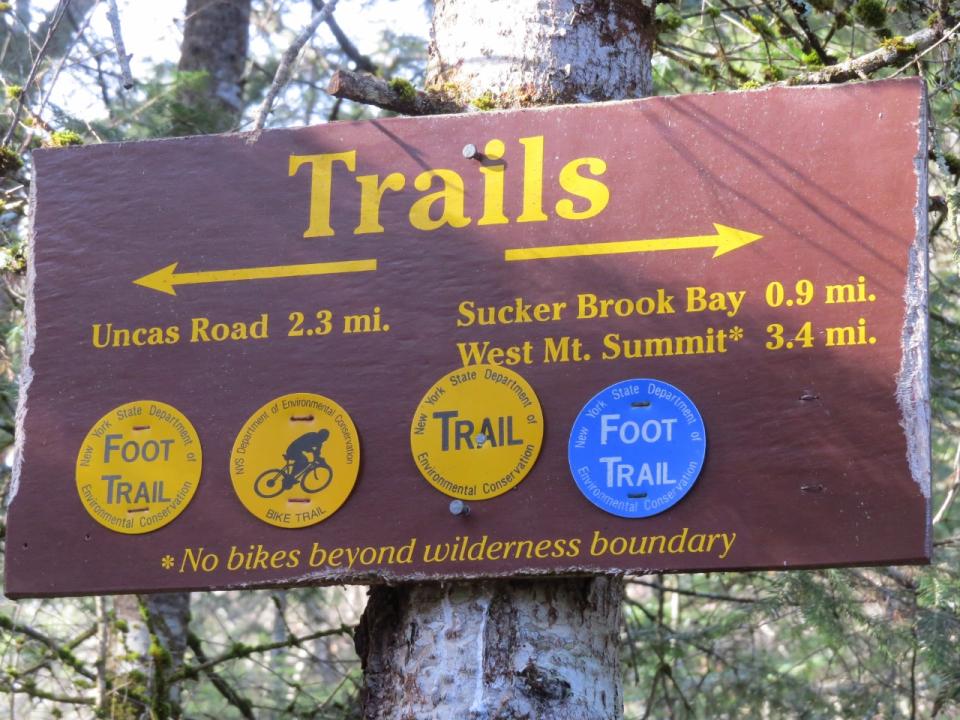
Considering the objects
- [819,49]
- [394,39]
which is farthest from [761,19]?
[394,39]

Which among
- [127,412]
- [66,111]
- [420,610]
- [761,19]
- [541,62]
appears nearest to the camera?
[420,610]

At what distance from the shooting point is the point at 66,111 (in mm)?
6371

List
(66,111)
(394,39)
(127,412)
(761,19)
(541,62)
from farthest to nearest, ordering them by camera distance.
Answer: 1. (394,39)
2. (66,111)
3. (761,19)
4. (541,62)
5. (127,412)

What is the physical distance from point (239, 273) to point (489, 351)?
0.72 m

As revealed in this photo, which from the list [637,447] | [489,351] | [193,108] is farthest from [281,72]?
[193,108]

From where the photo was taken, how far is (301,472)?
122 inches

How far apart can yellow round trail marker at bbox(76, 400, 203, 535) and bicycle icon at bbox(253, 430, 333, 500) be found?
19cm

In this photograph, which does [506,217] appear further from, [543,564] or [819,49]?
[819,49]

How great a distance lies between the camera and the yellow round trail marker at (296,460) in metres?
3.07

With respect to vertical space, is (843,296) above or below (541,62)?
below

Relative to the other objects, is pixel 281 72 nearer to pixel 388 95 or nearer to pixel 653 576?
pixel 388 95

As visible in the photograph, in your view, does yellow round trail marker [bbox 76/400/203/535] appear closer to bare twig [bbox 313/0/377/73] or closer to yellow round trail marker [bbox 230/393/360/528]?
yellow round trail marker [bbox 230/393/360/528]

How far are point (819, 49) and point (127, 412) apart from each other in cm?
265

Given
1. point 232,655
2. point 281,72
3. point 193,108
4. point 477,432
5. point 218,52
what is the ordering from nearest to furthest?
point 477,432, point 281,72, point 232,655, point 193,108, point 218,52
